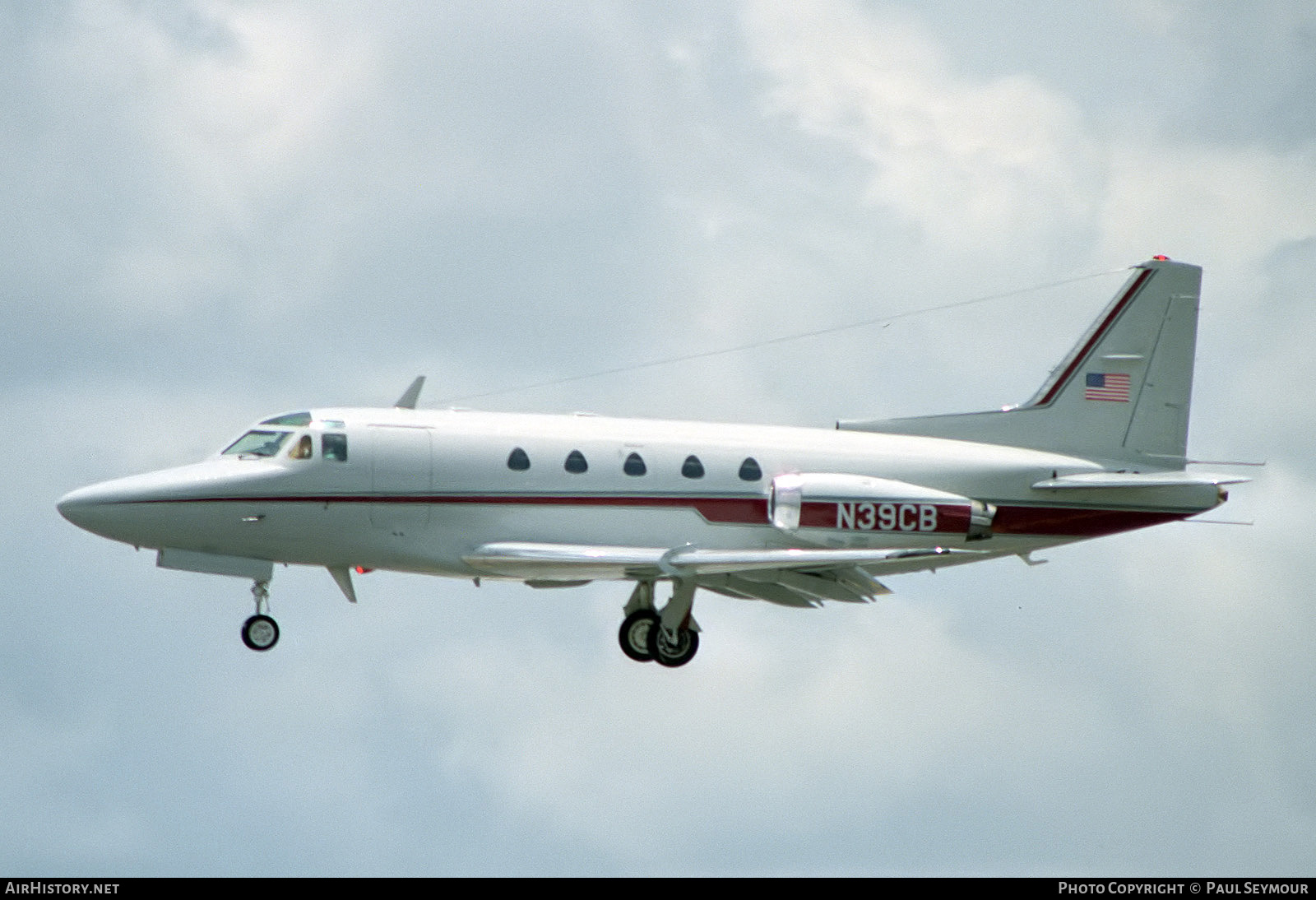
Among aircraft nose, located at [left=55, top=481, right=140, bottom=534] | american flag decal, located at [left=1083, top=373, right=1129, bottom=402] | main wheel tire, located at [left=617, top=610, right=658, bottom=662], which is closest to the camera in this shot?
aircraft nose, located at [left=55, top=481, right=140, bottom=534]

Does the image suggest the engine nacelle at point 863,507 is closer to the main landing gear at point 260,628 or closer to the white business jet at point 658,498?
the white business jet at point 658,498

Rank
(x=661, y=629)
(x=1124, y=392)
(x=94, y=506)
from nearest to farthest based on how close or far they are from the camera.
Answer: (x=94, y=506) < (x=661, y=629) < (x=1124, y=392)

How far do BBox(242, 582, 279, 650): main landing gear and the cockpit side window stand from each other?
245 cm

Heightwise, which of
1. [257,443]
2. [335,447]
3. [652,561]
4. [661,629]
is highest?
[257,443]

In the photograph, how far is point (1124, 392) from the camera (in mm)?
41781

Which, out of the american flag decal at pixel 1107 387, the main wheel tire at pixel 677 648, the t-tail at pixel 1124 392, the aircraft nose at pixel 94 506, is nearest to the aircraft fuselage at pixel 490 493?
the aircraft nose at pixel 94 506

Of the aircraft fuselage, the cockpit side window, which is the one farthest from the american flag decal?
the cockpit side window

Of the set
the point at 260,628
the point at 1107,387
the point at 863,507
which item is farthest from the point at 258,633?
the point at 1107,387

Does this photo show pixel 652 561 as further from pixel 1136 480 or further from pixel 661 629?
pixel 1136 480

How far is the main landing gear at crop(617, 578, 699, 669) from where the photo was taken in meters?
38.9

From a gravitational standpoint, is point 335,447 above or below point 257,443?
below

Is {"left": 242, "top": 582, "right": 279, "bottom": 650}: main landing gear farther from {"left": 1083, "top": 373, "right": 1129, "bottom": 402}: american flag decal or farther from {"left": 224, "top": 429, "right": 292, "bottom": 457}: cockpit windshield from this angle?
{"left": 1083, "top": 373, "right": 1129, "bottom": 402}: american flag decal

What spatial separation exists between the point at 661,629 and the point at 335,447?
22.7 ft
